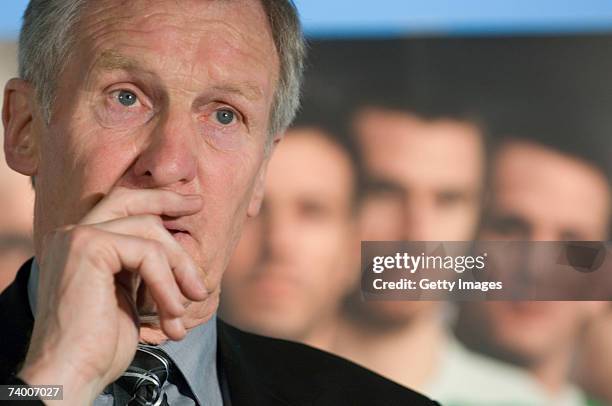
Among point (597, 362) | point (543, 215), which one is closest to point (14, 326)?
point (543, 215)

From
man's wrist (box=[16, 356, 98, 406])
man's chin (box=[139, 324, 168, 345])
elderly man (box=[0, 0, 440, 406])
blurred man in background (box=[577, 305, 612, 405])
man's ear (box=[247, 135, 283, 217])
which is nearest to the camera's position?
man's wrist (box=[16, 356, 98, 406])

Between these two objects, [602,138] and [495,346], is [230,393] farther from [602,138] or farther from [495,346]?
[602,138]

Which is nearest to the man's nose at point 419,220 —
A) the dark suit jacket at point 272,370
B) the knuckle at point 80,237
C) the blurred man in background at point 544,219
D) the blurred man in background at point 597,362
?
the blurred man in background at point 544,219

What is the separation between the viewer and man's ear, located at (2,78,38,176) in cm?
203

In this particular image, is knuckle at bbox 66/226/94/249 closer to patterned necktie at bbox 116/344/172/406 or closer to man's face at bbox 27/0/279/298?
man's face at bbox 27/0/279/298

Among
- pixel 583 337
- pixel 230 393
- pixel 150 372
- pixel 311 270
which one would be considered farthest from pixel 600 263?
pixel 150 372

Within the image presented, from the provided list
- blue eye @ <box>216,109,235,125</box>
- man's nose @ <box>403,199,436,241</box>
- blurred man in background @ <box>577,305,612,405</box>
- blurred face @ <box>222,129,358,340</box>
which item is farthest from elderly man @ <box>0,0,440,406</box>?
blurred man in background @ <box>577,305,612,405</box>

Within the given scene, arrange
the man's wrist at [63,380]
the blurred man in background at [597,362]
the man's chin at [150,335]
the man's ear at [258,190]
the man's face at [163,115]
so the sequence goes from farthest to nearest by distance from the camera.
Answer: the blurred man in background at [597,362]
the man's ear at [258,190]
the man's chin at [150,335]
the man's face at [163,115]
the man's wrist at [63,380]

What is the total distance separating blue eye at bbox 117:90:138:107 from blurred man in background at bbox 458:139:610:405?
4.48 feet

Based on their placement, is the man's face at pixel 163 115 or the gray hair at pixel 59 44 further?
the gray hair at pixel 59 44

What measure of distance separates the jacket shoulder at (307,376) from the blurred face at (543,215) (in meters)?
0.75

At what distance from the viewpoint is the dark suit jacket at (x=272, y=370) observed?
1965 millimetres

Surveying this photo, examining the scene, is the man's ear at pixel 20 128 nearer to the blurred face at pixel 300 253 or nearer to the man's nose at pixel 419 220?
the blurred face at pixel 300 253

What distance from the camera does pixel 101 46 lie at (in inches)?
76.1
